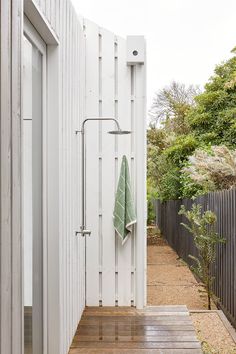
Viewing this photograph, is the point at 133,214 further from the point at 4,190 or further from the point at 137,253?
the point at 4,190

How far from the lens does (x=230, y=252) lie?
516 cm

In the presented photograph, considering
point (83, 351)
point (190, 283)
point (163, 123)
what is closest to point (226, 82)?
point (163, 123)

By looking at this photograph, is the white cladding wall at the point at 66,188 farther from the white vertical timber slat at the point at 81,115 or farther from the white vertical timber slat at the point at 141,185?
the white vertical timber slat at the point at 141,185

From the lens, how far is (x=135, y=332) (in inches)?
153

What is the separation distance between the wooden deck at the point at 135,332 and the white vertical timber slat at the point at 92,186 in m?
0.27

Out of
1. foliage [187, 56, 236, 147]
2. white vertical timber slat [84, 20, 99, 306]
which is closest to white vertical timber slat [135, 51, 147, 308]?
white vertical timber slat [84, 20, 99, 306]

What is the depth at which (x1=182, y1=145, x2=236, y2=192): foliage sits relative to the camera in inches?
308

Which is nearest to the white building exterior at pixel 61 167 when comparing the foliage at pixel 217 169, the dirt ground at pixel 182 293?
the dirt ground at pixel 182 293

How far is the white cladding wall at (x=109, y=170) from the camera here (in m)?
4.90

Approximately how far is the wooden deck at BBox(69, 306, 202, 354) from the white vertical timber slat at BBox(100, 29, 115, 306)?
304mm

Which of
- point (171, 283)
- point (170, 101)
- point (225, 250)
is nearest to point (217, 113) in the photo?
point (170, 101)

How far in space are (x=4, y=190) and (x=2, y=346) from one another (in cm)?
53

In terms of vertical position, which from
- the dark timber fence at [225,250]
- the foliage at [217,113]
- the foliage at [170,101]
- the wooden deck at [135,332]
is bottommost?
the wooden deck at [135,332]

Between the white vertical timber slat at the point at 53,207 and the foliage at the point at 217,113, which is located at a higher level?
the foliage at the point at 217,113
